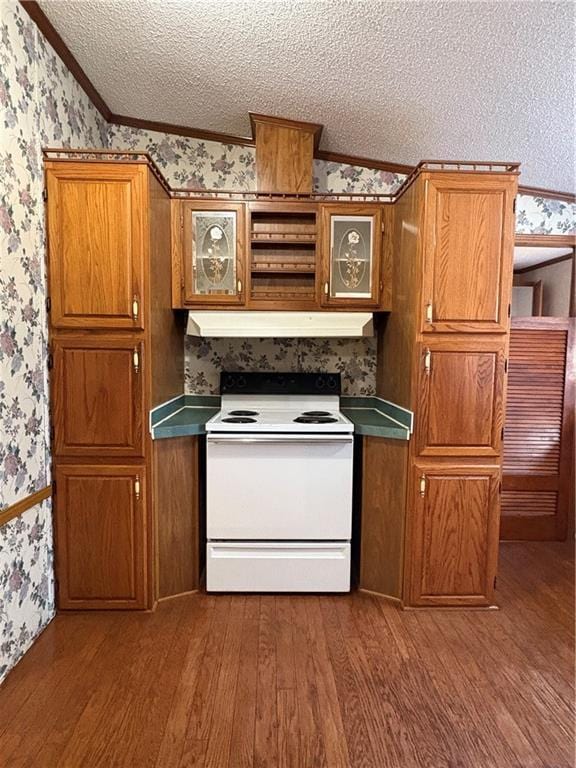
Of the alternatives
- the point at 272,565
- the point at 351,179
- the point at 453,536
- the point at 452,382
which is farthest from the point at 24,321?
the point at 453,536

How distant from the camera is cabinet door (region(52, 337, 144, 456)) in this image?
200cm

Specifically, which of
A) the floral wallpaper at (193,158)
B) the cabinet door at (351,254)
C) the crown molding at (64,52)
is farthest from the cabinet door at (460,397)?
the crown molding at (64,52)

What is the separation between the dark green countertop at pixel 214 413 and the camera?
212cm

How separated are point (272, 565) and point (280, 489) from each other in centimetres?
41

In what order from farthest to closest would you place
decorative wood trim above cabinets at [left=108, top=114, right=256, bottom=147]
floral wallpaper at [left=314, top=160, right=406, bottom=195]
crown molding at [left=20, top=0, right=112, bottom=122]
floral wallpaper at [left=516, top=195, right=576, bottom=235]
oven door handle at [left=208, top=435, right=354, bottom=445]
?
floral wallpaper at [left=516, top=195, right=576, bottom=235] < floral wallpaper at [left=314, top=160, right=406, bottom=195] < decorative wood trim above cabinets at [left=108, top=114, right=256, bottom=147] < oven door handle at [left=208, top=435, right=354, bottom=445] < crown molding at [left=20, top=0, right=112, bottom=122]

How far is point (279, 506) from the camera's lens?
2.22 meters

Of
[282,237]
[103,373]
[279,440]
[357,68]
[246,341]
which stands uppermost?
[357,68]

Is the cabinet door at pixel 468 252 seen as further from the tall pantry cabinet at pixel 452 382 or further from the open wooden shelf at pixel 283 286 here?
the open wooden shelf at pixel 283 286

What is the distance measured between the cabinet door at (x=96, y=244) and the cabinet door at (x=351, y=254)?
3.23 ft

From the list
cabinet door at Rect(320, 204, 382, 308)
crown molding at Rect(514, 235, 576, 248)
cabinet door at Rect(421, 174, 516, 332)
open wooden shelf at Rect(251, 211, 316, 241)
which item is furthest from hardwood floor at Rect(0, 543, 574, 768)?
crown molding at Rect(514, 235, 576, 248)

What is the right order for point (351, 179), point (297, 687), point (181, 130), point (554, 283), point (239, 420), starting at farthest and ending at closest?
point (554, 283) < point (351, 179) < point (181, 130) < point (239, 420) < point (297, 687)

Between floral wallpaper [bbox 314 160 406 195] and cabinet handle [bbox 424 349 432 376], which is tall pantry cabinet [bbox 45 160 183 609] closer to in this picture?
floral wallpaper [bbox 314 160 406 195]

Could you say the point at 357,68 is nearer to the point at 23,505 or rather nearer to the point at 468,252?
the point at 468,252

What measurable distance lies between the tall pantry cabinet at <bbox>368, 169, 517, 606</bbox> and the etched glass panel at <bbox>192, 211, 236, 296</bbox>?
0.94 m
